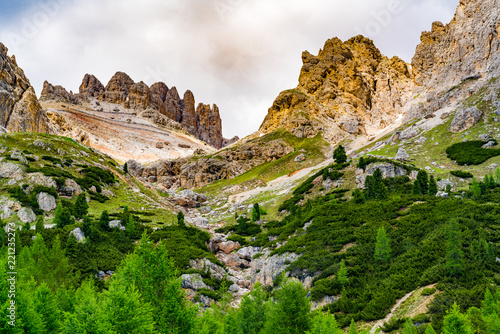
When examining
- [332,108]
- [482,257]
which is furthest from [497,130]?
[332,108]

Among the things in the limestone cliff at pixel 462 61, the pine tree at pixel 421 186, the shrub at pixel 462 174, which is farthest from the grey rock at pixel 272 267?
the limestone cliff at pixel 462 61

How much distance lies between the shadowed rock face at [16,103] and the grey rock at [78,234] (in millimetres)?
85205

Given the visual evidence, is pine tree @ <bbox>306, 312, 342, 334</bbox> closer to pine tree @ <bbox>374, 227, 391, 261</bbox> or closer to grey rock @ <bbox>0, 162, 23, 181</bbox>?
pine tree @ <bbox>374, 227, 391, 261</bbox>

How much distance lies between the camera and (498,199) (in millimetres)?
45406

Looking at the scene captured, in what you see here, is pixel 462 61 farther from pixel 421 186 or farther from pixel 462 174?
pixel 421 186

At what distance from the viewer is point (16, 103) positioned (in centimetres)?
11262

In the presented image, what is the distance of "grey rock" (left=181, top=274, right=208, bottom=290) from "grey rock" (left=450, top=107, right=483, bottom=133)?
91.0m

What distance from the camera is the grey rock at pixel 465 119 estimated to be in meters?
94.6

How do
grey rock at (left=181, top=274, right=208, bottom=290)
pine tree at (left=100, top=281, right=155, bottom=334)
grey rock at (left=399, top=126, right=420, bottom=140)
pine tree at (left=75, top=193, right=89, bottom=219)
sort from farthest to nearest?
grey rock at (left=399, top=126, right=420, bottom=140)
pine tree at (left=75, top=193, right=89, bottom=219)
grey rock at (left=181, top=274, right=208, bottom=290)
pine tree at (left=100, top=281, right=155, bottom=334)

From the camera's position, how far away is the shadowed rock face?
357 ft

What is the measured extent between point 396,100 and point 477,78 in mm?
50555

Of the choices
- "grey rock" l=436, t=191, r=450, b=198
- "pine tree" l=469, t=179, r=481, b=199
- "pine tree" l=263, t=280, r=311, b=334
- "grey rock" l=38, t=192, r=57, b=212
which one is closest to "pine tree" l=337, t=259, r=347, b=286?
"pine tree" l=263, t=280, r=311, b=334

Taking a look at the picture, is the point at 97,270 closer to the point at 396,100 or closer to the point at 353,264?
the point at 353,264

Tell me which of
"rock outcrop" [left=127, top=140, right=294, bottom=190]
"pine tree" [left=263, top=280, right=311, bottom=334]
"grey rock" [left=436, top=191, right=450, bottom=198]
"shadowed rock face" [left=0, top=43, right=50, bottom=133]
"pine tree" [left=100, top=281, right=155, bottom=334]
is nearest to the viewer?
"pine tree" [left=100, top=281, right=155, bottom=334]
